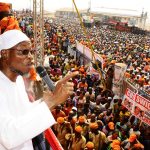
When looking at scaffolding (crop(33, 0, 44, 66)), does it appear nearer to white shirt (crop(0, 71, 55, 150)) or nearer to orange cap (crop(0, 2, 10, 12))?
orange cap (crop(0, 2, 10, 12))

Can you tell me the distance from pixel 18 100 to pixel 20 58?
0.85 feet

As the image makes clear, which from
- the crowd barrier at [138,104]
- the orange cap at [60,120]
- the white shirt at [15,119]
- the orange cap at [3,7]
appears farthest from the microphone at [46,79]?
the crowd barrier at [138,104]

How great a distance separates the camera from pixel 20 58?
1.65 meters

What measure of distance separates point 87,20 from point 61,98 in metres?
46.6

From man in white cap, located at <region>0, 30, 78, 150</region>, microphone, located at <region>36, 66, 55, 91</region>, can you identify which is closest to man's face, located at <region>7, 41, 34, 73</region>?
man in white cap, located at <region>0, 30, 78, 150</region>

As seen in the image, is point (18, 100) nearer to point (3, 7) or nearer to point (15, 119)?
point (15, 119)

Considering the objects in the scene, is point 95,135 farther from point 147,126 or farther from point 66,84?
point 66,84

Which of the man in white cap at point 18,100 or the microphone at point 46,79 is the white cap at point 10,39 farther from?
the microphone at point 46,79

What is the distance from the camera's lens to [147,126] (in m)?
6.12

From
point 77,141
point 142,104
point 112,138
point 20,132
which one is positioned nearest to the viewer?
point 20,132

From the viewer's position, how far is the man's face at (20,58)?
165 centimetres

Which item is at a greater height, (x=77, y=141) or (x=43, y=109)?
(x=43, y=109)

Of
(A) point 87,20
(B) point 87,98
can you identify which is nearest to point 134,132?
(B) point 87,98

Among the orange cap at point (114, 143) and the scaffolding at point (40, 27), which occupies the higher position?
the scaffolding at point (40, 27)
